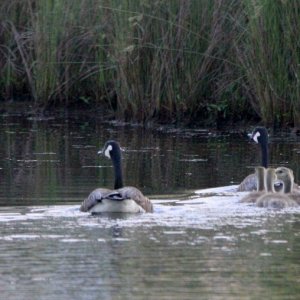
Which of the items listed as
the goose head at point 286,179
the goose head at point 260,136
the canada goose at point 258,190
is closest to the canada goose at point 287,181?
the goose head at point 286,179

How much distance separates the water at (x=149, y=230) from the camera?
891 cm

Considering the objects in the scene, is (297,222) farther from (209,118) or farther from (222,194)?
(209,118)

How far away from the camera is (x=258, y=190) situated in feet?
44.1

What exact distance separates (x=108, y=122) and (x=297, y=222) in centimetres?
1022

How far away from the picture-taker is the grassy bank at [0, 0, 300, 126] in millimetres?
18859

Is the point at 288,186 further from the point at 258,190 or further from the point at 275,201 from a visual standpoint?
the point at 275,201

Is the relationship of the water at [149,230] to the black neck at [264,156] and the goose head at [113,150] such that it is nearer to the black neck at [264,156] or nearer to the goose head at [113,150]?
the black neck at [264,156]

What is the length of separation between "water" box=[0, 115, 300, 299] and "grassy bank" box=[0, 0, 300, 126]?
1.22 metres

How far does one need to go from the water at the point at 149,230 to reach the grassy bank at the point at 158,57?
122cm

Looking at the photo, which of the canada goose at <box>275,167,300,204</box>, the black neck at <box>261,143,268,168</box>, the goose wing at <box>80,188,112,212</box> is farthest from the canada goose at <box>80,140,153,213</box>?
the black neck at <box>261,143,268,168</box>

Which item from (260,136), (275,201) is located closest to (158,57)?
(260,136)

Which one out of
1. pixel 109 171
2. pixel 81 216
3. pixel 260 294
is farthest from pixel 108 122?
pixel 260 294

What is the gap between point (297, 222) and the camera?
11719 millimetres

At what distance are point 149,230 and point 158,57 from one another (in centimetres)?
937
